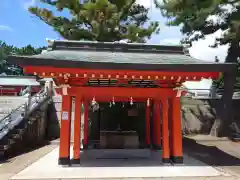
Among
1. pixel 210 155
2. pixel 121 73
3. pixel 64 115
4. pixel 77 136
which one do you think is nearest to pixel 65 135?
pixel 77 136

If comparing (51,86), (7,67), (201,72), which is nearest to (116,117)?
(51,86)

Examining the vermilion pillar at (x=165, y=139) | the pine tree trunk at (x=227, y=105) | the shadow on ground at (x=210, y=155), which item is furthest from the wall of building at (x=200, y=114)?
the vermilion pillar at (x=165, y=139)

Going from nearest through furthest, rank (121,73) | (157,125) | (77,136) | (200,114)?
(121,73) < (77,136) < (157,125) < (200,114)

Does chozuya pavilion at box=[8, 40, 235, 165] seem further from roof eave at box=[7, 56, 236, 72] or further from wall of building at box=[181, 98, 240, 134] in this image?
wall of building at box=[181, 98, 240, 134]

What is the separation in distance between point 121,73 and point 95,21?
11.1 m

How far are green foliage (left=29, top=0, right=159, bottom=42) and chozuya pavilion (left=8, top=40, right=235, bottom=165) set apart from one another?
856cm

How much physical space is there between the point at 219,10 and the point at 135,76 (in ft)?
30.0

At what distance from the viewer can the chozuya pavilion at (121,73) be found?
838 centimetres

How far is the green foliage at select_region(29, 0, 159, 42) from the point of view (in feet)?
61.4

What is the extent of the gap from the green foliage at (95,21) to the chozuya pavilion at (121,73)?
8.56 m

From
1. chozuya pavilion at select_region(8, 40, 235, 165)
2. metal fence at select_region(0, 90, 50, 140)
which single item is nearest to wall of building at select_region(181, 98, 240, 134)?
chozuya pavilion at select_region(8, 40, 235, 165)

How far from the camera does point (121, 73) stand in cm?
875

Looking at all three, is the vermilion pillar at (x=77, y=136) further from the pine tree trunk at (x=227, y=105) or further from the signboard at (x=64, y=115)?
the pine tree trunk at (x=227, y=105)

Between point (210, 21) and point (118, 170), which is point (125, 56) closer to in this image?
point (118, 170)
